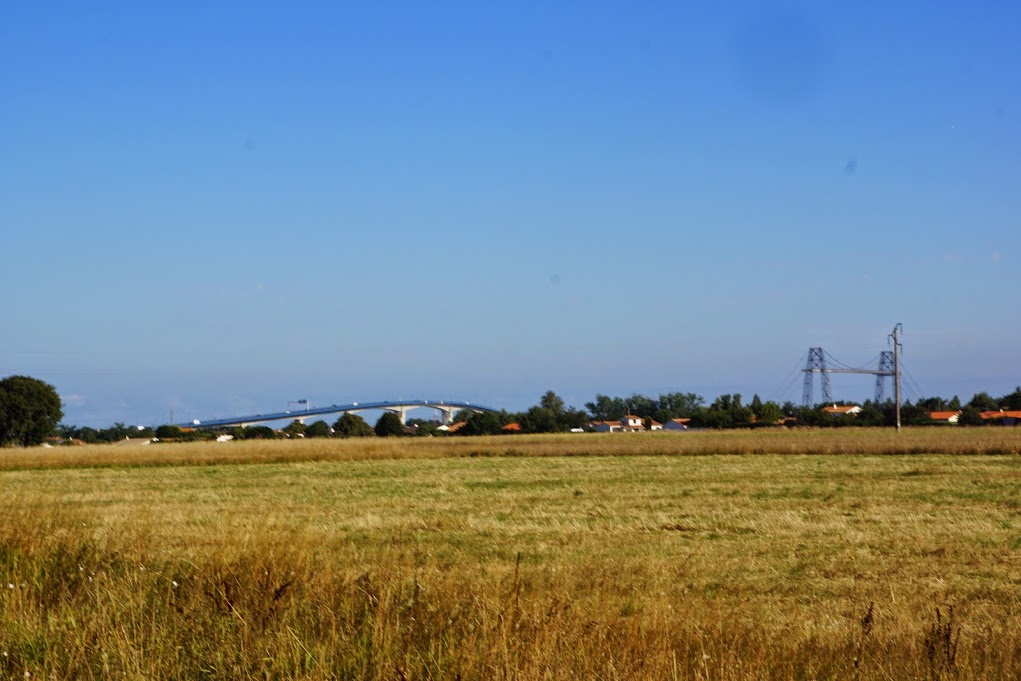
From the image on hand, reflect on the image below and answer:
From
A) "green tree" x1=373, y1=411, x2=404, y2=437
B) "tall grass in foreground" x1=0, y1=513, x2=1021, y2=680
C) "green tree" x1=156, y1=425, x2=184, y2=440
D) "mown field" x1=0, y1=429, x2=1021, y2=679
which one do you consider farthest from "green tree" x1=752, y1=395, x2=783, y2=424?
"tall grass in foreground" x1=0, y1=513, x2=1021, y2=680

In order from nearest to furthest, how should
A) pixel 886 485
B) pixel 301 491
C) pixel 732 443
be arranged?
pixel 886 485
pixel 301 491
pixel 732 443

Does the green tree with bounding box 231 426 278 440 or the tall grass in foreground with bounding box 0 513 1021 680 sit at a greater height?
the tall grass in foreground with bounding box 0 513 1021 680

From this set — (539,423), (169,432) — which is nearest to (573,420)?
(539,423)

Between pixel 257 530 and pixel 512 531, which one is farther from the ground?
pixel 257 530

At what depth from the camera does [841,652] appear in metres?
7.16

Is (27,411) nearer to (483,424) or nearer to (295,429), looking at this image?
(295,429)

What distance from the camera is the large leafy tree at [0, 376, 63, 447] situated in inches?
3984

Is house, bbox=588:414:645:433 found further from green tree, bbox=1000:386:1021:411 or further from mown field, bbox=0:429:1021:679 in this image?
mown field, bbox=0:429:1021:679

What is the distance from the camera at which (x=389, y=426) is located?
132m

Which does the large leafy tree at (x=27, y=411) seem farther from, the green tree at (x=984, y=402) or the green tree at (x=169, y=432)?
the green tree at (x=984, y=402)

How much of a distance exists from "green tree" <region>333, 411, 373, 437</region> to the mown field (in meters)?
105

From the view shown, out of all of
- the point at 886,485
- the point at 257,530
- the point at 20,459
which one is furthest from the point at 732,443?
the point at 257,530

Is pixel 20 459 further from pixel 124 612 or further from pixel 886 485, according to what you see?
pixel 124 612

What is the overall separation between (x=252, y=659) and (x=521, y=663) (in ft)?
5.75
